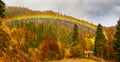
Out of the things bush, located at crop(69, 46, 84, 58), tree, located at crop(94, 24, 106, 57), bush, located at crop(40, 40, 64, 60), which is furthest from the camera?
bush, located at crop(69, 46, 84, 58)

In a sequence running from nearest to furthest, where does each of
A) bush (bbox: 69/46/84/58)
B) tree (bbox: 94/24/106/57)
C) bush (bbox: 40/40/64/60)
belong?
tree (bbox: 94/24/106/57)
bush (bbox: 40/40/64/60)
bush (bbox: 69/46/84/58)

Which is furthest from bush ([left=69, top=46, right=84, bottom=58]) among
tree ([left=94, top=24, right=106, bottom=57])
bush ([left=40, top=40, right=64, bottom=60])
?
tree ([left=94, top=24, right=106, bottom=57])

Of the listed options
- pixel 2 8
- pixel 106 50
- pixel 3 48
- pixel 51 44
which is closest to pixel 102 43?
pixel 106 50

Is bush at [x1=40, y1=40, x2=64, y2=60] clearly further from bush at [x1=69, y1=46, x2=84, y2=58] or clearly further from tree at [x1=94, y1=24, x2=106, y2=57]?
tree at [x1=94, y1=24, x2=106, y2=57]

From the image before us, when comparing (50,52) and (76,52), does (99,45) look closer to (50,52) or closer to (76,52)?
(76,52)

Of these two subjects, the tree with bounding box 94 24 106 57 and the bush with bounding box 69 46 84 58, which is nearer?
the tree with bounding box 94 24 106 57

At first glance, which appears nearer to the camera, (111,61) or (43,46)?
(111,61)

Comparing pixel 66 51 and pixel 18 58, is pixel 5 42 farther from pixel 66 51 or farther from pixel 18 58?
pixel 66 51

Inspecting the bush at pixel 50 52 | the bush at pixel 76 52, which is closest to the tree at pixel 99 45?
the bush at pixel 76 52

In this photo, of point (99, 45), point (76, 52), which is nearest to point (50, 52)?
point (76, 52)

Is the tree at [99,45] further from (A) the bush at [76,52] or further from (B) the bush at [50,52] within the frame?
(B) the bush at [50,52]

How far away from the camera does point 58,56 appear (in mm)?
116062

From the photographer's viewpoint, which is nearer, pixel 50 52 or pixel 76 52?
pixel 50 52

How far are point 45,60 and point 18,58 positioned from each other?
60.9m
